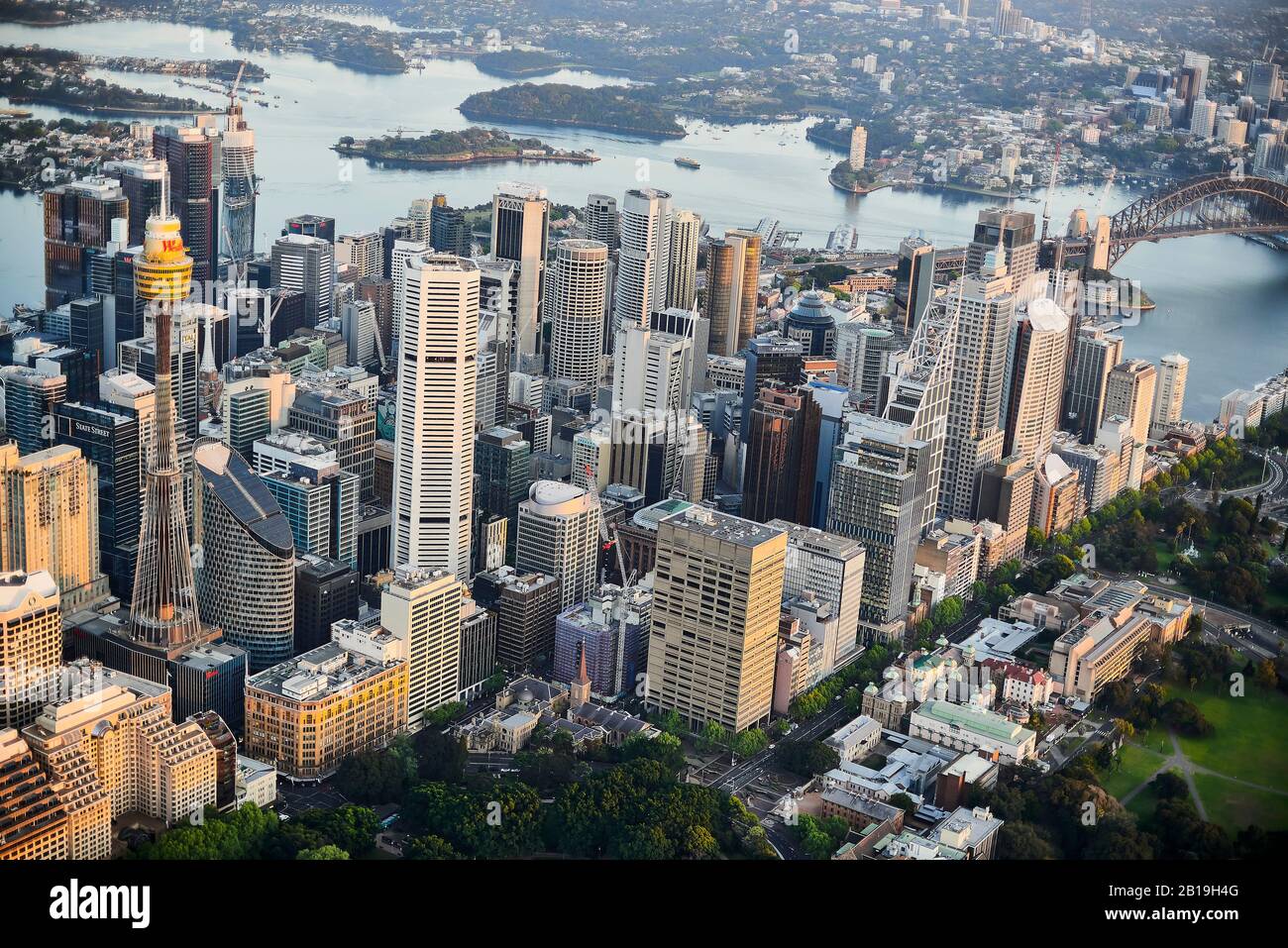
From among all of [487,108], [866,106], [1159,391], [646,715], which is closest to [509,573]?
[646,715]

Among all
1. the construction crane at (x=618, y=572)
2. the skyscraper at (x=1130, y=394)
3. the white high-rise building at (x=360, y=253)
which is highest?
the white high-rise building at (x=360, y=253)

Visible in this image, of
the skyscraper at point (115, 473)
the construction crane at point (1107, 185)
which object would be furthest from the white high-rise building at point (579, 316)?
the construction crane at point (1107, 185)

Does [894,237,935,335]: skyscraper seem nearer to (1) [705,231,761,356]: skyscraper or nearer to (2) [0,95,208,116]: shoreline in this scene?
(1) [705,231,761,356]: skyscraper

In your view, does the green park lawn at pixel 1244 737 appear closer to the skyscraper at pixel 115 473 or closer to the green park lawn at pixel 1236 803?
the green park lawn at pixel 1236 803
